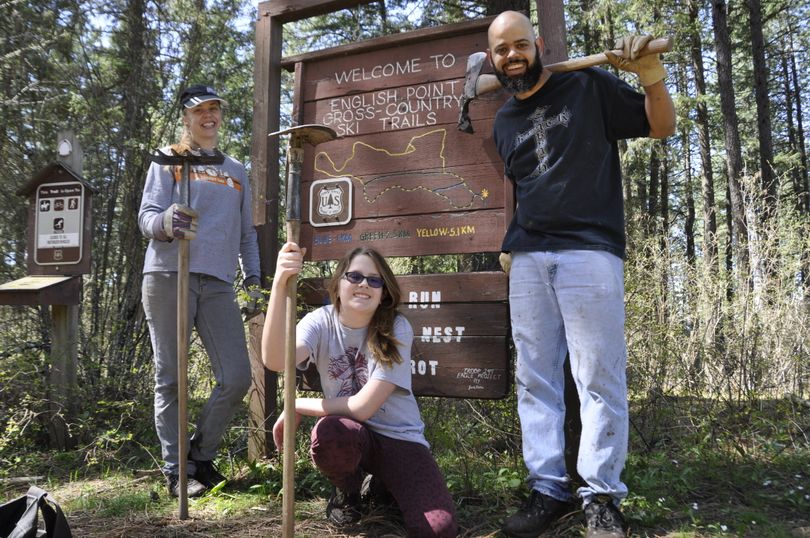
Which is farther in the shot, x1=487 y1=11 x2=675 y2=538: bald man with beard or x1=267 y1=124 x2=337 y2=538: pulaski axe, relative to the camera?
x1=487 y1=11 x2=675 y2=538: bald man with beard

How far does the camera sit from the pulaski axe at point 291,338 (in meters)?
2.19

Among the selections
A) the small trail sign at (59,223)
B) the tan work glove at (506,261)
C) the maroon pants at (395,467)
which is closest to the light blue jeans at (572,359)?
the tan work glove at (506,261)

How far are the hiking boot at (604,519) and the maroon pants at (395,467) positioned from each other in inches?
22.0

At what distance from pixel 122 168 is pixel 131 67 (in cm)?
115

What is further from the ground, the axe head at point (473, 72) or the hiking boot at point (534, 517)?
the axe head at point (473, 72)

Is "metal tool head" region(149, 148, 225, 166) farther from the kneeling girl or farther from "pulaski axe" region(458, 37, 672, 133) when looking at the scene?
"pulaski axe" region(458, 37, 672, 133)

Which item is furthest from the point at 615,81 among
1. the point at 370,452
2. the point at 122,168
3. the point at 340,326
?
the point at 122,168

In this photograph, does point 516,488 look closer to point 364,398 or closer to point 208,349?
point 364,398

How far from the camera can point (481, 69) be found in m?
3.48

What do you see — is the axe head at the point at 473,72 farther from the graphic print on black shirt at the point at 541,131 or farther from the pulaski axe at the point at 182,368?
the pulaski axe at the point at 182,368

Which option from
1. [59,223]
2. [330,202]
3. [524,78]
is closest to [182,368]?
[330,202]

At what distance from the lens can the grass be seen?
2867 millimetres

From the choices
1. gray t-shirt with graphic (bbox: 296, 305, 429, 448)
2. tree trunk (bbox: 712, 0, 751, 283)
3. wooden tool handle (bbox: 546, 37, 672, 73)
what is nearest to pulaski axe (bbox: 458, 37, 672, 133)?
wooden tool handle (bbox: 546, 37, 672, 73)

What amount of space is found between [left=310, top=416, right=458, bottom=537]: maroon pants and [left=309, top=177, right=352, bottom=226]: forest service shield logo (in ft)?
5.18
